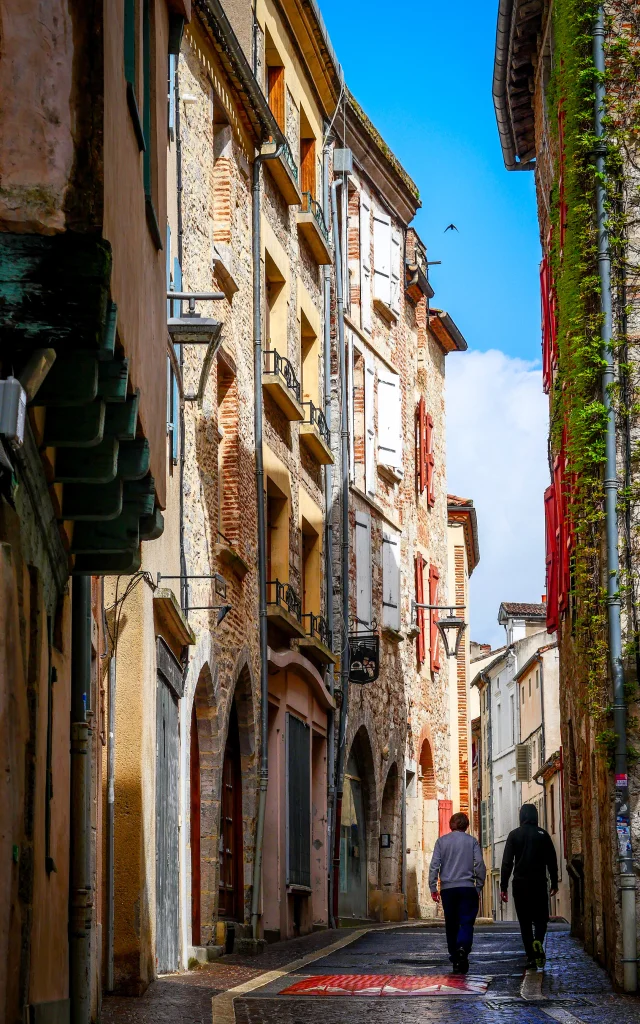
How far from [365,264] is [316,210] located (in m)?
4.61

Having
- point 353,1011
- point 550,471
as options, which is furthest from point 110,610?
point 550,471

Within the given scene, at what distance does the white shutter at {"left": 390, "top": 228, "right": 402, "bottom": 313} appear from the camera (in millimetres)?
30531

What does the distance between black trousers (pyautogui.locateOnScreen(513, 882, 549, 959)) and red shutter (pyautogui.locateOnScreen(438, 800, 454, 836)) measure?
60.3ft

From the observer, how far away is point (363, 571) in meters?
27.1

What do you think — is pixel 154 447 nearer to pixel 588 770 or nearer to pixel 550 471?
pixel 588 770

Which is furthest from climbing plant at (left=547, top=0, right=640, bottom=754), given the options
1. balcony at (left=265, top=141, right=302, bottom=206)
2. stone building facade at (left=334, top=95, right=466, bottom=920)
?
stone building facade at (left=334, top=95, right=466, bottom=920)

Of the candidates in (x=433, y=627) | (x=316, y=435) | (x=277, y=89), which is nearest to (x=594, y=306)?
(x=316, y=435)

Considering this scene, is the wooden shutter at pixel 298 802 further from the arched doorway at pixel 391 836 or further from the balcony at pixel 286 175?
the balcony at pixel 286 175

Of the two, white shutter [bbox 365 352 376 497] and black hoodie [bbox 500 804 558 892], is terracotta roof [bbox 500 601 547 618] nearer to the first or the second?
white shutter [bbox 365 352 376 497]

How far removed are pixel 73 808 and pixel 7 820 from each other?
3.33m

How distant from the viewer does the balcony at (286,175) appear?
20594mm

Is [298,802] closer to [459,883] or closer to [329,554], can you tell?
[329,554]

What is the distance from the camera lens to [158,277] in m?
9.68

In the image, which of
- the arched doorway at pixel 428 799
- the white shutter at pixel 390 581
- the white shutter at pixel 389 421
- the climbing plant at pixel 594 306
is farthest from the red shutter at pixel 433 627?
the climbing plant at pixel 594 306
